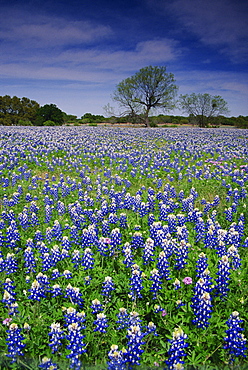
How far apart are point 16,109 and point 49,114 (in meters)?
31.6

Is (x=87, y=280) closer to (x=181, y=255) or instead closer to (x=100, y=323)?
(x=100, y=323)

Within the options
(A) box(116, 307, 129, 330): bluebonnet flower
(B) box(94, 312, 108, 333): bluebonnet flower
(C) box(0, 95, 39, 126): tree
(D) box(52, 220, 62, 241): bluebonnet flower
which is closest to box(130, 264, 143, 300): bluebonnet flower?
(A) box(116, 307, 129, 330): bluebonnet flower

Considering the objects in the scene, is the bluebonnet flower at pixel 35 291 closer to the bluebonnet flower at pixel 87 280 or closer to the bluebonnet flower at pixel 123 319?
the bluebonnet flower at pixel 87 280

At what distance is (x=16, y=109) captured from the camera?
257 ft

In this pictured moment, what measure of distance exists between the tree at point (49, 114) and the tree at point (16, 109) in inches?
966

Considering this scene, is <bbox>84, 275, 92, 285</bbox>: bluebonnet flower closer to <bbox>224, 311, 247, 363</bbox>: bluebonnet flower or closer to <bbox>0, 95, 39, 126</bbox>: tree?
<bbox>224, 311, 247, 363</bbox>: bluebonnet flower

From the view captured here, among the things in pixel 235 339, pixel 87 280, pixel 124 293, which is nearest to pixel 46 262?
pixel 87 280

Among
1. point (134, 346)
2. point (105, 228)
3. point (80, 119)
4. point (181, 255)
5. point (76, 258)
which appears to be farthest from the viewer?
point (80, 119)

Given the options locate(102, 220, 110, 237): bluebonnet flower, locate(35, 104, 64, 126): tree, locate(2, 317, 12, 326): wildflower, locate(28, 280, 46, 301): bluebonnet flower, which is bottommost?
locate(2, 317, 12, 326): wildflower

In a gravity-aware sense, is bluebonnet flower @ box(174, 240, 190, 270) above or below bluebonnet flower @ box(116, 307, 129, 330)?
above

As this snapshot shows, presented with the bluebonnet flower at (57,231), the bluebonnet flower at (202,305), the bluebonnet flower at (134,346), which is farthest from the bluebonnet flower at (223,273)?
the bluebonnet flower at (57,231)

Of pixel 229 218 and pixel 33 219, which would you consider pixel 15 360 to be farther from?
pixel 229 218

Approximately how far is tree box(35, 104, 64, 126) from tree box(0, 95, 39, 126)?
24.5 metres

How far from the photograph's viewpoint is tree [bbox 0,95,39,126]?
75025 millimetres
